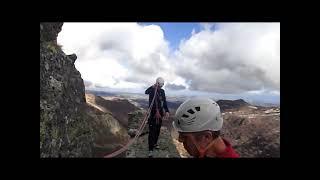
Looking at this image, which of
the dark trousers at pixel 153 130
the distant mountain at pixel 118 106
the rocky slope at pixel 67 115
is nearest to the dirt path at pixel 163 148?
the dark trousers at pixel 153 130

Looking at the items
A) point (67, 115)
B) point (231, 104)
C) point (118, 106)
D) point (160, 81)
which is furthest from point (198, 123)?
point (67, 115)

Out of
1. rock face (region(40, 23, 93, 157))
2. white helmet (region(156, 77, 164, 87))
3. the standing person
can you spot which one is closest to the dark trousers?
the standing person

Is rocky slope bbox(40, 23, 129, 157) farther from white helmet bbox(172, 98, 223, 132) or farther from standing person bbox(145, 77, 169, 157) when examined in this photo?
white helmet bbox(172, 98, 223, 132)

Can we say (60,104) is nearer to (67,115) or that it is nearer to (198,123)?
(67,115)

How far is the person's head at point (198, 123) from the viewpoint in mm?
5993

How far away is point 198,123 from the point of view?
19.7ft

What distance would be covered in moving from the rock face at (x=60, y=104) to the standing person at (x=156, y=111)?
0.72 meters

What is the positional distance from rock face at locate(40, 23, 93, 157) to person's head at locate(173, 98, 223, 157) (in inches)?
44.4

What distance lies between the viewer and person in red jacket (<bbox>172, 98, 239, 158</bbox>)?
19.7ft

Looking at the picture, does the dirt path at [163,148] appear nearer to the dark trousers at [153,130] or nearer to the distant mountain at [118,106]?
the dark trousers at [153,130]
